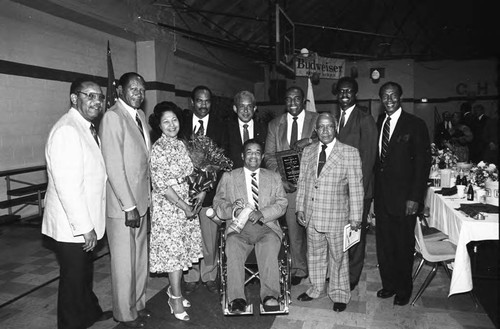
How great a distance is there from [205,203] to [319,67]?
8.09 m

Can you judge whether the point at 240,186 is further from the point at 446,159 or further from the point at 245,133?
the point at 446,159

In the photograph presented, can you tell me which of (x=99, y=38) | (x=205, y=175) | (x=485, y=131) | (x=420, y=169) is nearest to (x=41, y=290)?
(x=205, y=175)

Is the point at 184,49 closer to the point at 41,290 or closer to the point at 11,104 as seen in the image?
the point at 11,104

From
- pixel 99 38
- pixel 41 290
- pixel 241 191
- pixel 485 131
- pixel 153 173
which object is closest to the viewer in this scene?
pixel 153 173

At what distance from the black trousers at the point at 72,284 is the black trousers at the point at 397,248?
8.33 feet

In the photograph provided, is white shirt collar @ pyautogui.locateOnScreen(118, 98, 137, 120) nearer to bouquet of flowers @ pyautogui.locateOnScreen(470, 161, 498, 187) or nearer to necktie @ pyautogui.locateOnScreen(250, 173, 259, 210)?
necktie @ pyautogui.locateOnScreen(250, 173, 259, 210)

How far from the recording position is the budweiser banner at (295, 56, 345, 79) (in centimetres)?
987

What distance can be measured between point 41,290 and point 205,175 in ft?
7.21

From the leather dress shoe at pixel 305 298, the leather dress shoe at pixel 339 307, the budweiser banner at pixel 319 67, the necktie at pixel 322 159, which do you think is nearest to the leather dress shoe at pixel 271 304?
the leather dress shoe at pixel 305 298

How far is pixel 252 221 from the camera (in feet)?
11.0

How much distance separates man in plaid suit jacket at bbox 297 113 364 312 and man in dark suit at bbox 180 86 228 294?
0.90m

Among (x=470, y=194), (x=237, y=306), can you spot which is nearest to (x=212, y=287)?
(x=237, y=306)

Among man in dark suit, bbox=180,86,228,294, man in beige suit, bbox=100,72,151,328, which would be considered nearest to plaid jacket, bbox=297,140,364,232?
man in dark suit, bbox=180,86,228,294

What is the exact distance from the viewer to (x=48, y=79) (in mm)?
6559
